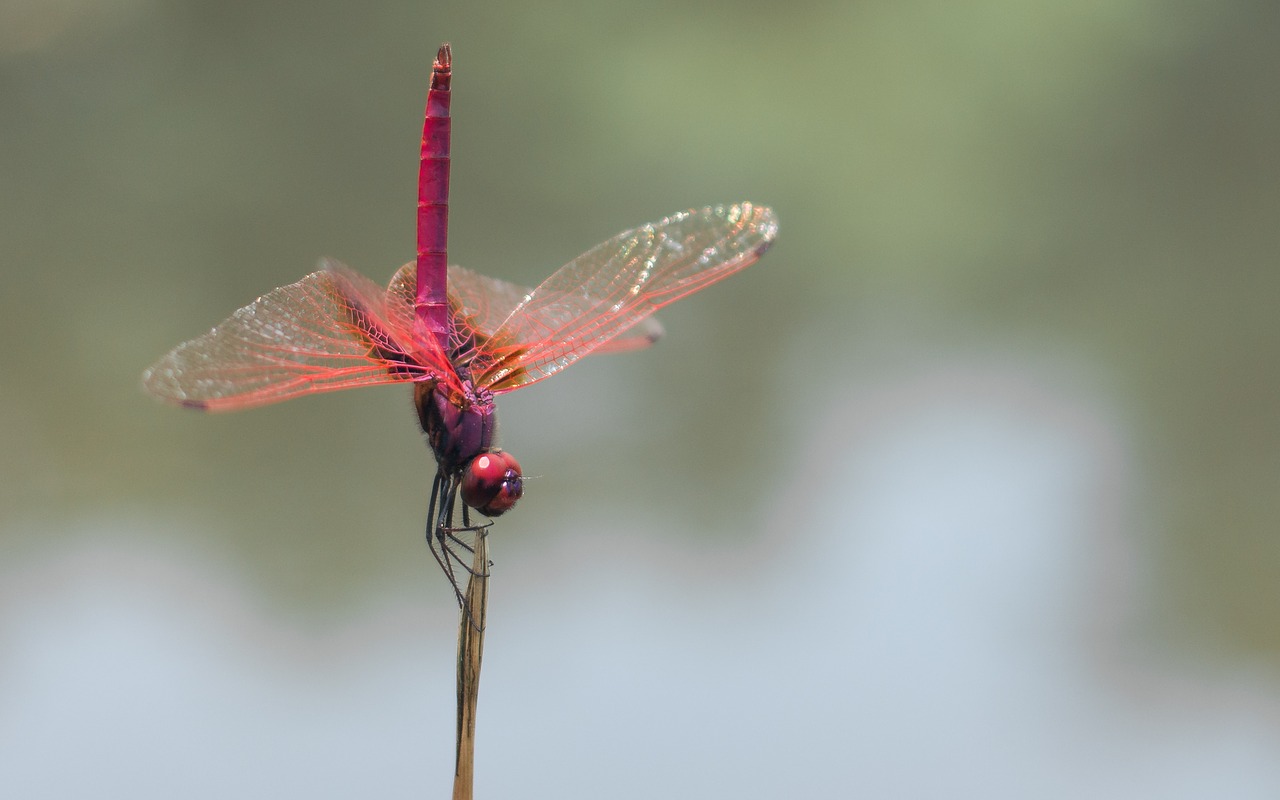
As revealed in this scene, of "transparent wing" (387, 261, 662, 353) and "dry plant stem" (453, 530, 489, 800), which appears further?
"transparent wing" (387, 261, 662, 353)

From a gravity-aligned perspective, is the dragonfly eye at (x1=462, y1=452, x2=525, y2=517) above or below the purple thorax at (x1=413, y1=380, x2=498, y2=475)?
below

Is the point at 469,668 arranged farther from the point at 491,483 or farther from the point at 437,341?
the point at 437,341

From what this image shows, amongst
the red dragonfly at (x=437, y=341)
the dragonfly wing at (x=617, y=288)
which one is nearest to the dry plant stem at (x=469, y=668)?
the red dragonfly at (x=437, y=341)

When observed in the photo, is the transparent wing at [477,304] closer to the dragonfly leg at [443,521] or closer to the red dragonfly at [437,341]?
the red dragonfly at [437,341]

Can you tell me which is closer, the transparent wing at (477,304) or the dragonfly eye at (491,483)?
the dragonfly eye at (491,483)

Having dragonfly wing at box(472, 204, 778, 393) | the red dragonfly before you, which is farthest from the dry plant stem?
dragonfly wing at box(472, 204, 778, 393)

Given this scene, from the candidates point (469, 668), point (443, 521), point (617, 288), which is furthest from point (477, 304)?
point (469, 668)

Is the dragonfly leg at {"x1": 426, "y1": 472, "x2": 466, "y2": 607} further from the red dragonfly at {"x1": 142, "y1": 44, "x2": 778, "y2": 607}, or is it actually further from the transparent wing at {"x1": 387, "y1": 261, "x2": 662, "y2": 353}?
the transparent wing at {"x1": 387, "y1": 261, "x2": 662, "y2": 353}

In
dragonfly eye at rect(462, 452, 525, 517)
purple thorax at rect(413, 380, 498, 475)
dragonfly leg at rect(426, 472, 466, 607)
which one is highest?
purple thorax at rect(413, 380, 498, 475)
